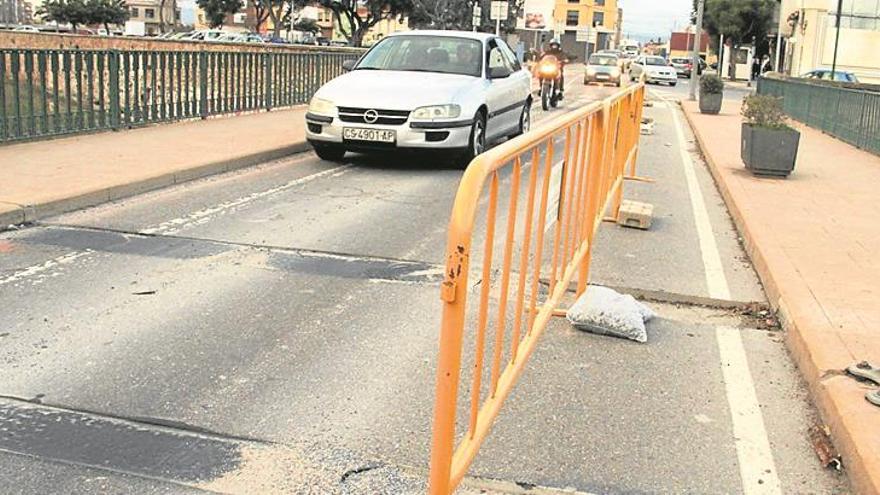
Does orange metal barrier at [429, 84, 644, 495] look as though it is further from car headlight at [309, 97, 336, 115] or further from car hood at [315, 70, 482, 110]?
car headlight at [309, 97, 336, 115]

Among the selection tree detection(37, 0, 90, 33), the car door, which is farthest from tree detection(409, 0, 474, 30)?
tree detection(37, 0, 90, 33)

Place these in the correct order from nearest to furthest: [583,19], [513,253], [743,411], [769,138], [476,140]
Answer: [513,253] → [743,411] → [476,140] → [769,138] → [583,19]

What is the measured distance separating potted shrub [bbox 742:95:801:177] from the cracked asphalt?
15.3 feet

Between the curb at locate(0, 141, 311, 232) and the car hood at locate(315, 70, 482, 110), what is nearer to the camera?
the curb at locate(0, 141, 311, 232)

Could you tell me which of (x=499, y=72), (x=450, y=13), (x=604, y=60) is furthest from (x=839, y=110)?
(x=450, y=13)

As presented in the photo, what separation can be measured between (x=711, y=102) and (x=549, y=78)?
4.93 meters

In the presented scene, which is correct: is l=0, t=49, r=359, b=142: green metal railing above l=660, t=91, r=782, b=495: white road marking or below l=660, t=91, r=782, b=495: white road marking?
above

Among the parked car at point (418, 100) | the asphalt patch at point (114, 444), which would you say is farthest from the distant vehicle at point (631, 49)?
the asphalt patch at point (114, 444)

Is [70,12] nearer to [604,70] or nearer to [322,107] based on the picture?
[604,70]

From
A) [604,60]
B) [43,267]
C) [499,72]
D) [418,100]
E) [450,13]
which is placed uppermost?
[450,13]

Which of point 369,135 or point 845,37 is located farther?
point 845,37

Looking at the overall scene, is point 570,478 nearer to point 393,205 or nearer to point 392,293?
point 392,293

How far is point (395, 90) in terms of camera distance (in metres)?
11.3

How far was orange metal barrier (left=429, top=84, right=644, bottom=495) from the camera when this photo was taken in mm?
2725
